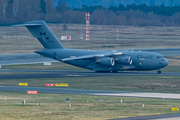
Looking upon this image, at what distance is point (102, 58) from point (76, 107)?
25.4 m

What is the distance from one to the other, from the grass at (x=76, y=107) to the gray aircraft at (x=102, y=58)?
19197 mm

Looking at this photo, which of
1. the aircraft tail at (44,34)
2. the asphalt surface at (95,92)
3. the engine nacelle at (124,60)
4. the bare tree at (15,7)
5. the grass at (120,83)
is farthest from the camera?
the bare tree at (15,7)

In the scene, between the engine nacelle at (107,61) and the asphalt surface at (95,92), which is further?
the engine nacelle at (107,61)

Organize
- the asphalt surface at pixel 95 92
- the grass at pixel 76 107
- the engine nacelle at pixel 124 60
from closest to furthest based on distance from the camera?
the grass at pixel 76 107 < the asphalt surface at pixel 95 92 < the engine nacelle at pixel 124 60

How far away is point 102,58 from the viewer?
2180 inches

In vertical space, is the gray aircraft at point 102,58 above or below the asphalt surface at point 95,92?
above

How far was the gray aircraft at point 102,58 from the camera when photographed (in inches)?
2154

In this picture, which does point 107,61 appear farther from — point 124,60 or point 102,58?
point 124,60

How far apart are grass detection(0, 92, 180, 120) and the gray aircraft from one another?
19197 millimetres

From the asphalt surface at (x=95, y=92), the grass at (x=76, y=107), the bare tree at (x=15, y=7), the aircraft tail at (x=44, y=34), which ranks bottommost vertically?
the grass at (x=76, y=107)

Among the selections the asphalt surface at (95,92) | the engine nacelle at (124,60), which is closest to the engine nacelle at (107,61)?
the engine nacelle at (124,60)

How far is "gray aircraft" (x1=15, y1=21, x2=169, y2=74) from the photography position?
54719 millimetres

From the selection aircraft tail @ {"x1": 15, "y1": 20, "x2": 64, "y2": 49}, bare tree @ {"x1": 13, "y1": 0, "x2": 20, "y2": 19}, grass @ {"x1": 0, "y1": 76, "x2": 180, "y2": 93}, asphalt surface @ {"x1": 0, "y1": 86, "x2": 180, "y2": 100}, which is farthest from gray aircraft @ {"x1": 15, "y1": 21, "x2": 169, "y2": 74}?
bare tree @ {"x1": 13, "y1": 0, "x2": 20, "y2": 19}

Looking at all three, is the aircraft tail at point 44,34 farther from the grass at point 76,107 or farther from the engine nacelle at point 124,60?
the grass at point 76,107
